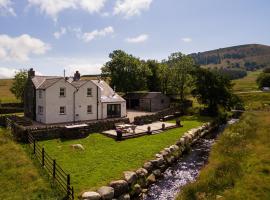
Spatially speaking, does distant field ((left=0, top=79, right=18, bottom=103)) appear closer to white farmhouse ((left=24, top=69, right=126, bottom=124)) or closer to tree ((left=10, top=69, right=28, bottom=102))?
tree ((left=10, top=69, right=28, bottom=102))

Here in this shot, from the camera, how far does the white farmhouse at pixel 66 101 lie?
140 feet

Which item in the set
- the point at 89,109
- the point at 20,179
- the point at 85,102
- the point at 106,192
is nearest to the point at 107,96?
the point at 89,109

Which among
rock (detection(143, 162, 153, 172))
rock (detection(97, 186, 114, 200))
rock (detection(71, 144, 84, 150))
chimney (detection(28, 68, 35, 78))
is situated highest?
chimney (detection(28, 68, 35, 78))

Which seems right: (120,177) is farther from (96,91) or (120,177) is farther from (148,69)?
(148,69)

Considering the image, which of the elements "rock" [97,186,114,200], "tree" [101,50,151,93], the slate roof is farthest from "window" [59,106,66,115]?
"tree" [101,50,151,93]

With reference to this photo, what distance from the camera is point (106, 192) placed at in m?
18.8

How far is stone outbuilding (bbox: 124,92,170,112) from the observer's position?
6226 centimetres

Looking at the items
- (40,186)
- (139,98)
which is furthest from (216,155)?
Result: (139,98)

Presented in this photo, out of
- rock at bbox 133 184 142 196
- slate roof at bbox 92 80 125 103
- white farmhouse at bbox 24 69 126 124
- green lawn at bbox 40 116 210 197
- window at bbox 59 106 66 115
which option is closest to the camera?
rock at bbox 133 184 142 196

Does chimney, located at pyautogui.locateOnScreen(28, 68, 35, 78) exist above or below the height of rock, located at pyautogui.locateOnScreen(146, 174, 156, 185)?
above

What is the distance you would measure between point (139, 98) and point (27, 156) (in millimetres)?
40211

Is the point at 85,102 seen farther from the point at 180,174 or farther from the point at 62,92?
the point at 180,174

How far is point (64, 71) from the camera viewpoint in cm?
4706

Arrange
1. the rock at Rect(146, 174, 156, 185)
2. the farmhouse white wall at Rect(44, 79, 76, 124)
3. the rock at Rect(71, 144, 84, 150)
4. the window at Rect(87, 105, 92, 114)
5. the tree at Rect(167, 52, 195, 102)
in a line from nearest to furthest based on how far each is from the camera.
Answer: the rock at Rect(146, 174, 156, 185)
the rock at Rect(71, 144, 84, 150)
the farmhouse white wall at Rect(44, 79, 76, 124)
the window at Rect(87, 105, 92, 114)
the tree at Rect(167, 52, 195, 102)
